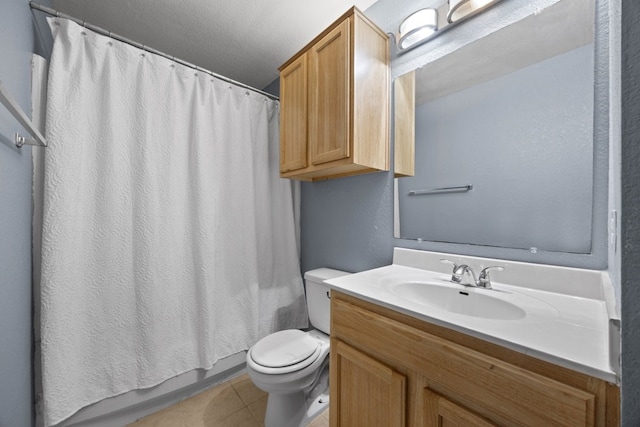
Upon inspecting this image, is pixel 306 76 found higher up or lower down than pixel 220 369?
higher up

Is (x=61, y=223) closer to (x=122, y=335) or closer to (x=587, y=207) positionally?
(x=122, y=335)

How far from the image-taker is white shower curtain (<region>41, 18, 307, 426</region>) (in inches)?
43.8

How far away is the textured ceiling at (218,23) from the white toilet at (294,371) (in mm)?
1615

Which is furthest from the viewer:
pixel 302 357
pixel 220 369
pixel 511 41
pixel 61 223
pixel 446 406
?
pixel 220 369

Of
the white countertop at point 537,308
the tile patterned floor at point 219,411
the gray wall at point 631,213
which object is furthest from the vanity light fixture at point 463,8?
the tile patterned floor at point 219,411

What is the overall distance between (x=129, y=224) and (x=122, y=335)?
57 centimetres

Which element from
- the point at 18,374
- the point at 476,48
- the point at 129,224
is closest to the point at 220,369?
the point at 18,374

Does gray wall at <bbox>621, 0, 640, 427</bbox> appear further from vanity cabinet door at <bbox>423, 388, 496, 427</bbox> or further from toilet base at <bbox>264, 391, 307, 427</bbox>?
toilet base at <bbox>264, 391, 307, 427</bbox>

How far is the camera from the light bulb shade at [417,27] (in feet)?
3.86

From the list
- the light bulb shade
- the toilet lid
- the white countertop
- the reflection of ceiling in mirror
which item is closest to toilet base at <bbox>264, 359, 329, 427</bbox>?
the toilet lid

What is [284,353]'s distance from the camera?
128 cm

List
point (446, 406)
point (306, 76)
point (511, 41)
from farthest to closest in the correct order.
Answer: point (306, 76), point (511, 41), point (446, 406)

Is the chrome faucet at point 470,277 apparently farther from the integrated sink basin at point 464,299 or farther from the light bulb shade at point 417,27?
the light bulb shade at point 417,27

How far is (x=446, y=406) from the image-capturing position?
659mm
